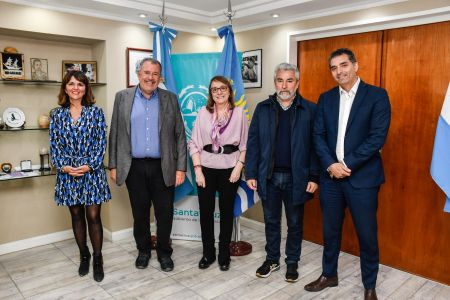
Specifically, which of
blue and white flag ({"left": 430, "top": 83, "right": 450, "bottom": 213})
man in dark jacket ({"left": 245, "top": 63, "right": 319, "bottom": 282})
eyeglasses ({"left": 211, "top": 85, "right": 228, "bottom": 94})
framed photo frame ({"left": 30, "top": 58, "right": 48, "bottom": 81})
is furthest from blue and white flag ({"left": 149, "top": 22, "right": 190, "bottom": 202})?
blue and white flag ({"left": 430, "top": 83, "right": 450, "bottom": 213})

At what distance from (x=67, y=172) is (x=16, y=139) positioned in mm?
1040

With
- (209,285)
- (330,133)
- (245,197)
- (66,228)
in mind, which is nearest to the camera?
(330,133)

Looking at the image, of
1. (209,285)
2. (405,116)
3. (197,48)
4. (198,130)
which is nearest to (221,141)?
(198,130)

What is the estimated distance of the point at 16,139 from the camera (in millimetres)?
3309

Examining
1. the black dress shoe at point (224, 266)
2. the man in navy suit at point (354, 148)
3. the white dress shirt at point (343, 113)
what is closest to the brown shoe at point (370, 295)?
the man in navy suit at point (354, 148)

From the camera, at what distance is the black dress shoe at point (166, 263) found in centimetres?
293

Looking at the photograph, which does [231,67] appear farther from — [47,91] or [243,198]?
[47,91]

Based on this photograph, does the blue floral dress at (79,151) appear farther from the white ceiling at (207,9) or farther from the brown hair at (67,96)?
the white ceiling at (207,9)

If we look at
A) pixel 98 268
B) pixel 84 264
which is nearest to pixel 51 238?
pixel 84 264

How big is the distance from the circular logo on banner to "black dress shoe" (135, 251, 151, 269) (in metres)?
1.05

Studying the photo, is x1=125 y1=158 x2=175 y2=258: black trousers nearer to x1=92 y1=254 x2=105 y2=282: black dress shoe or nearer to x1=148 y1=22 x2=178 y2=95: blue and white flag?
x1=92 y1=254 x2=105 y2=282: black dress shoe

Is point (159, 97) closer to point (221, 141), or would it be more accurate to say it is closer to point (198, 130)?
point (198, 130)

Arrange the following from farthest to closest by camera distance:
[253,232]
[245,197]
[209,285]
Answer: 1. [253,232]
2. [245,197]
3. [209,285]

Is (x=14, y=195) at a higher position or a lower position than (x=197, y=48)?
lower
